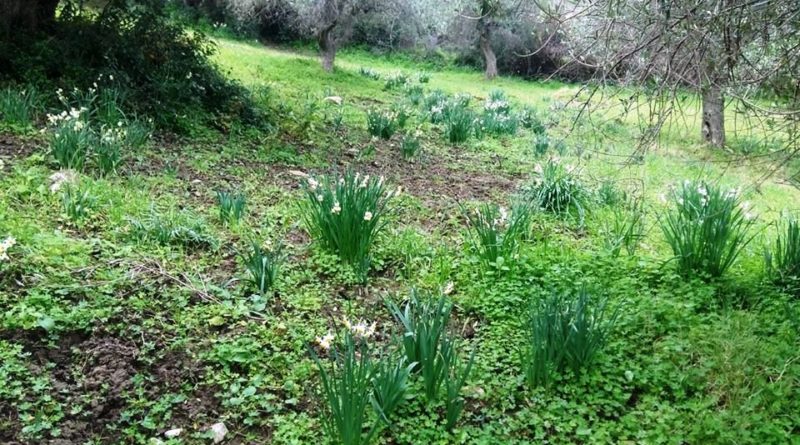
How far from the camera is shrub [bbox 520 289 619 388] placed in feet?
7.97

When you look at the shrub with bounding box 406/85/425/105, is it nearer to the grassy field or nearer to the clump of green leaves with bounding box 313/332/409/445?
the grassy field

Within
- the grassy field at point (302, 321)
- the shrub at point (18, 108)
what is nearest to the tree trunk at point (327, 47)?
the shrub at point (18, 108)

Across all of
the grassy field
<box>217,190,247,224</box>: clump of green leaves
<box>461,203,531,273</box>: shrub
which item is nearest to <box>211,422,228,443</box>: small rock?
the grassy field

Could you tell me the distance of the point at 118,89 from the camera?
19.6ft

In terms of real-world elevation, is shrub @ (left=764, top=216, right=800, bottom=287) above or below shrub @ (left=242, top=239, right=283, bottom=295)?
above

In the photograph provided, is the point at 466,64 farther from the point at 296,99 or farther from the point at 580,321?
the point at 580,321

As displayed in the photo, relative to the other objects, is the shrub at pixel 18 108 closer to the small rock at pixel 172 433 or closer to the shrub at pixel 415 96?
the small rock at pixel 172 433

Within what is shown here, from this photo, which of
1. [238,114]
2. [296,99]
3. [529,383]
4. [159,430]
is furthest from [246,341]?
[296,99]

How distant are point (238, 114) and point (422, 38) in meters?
20.8

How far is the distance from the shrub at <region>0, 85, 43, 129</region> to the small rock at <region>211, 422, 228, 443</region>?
4045 millimetres

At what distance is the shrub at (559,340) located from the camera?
95.6 inches

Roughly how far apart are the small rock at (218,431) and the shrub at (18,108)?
4045mm

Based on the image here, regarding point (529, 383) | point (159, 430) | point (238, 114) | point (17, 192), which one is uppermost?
point (238, 114)

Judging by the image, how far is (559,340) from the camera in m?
2.45
